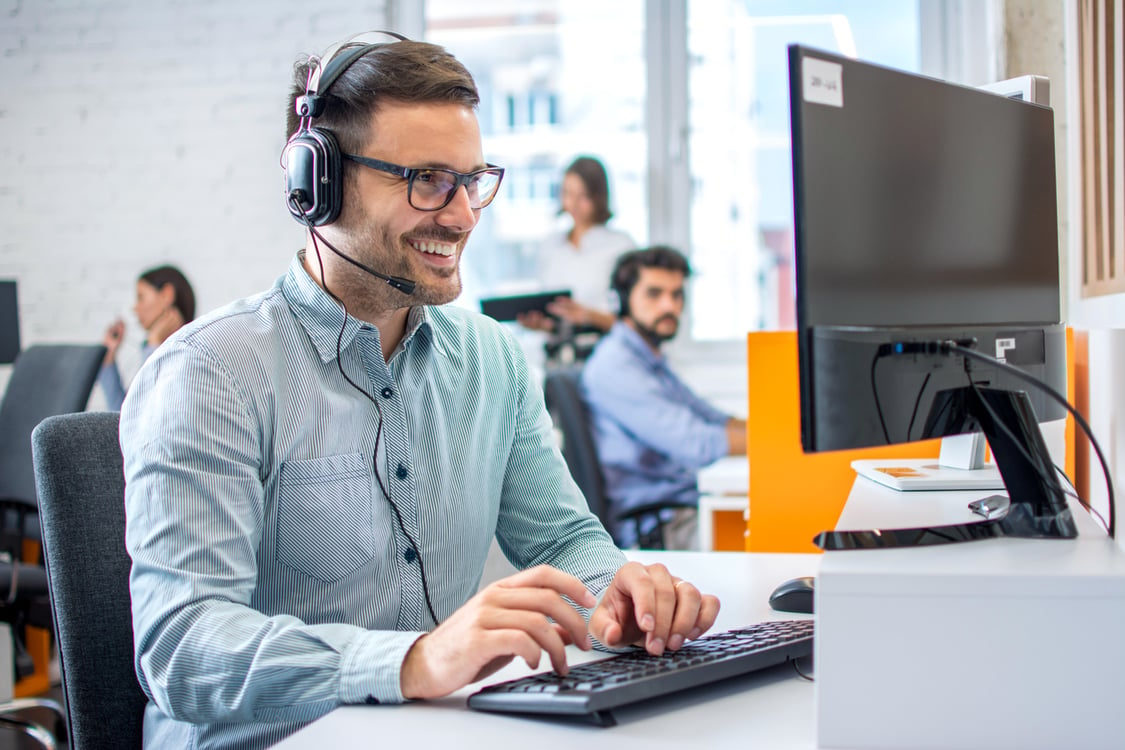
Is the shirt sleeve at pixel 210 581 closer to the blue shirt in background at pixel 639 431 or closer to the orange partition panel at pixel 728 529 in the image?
the orange partition panel at pixel 728 529

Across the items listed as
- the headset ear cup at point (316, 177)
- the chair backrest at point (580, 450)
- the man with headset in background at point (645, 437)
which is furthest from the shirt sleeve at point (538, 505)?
the man with headset in background at point (645, 437)

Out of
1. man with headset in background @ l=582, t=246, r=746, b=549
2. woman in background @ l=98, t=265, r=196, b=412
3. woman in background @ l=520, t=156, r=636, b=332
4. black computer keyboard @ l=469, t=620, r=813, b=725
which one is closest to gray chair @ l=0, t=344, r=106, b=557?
woman in background @ l=98, t=265, r=196, b=412

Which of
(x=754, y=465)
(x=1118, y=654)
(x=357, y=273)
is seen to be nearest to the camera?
(x=1118, y=654)

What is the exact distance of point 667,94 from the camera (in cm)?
416

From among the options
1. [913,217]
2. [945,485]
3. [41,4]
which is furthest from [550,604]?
[41,4]

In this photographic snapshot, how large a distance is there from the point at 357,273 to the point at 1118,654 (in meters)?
0.83

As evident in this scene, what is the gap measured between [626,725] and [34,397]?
2.68 meters

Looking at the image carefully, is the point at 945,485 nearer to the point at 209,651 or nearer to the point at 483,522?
the point at 483,522

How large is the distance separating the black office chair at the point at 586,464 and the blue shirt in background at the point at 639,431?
142mm

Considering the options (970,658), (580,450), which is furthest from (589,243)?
(970,658)

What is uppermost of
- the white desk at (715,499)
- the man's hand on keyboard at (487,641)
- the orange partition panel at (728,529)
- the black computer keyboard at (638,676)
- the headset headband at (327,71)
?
the headset headband at (327,71)

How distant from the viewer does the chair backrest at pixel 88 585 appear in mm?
952

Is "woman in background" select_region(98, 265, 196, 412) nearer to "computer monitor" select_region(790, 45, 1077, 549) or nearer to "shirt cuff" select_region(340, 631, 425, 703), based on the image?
"shirt cuff" select_region(340, 631, 425, 703)

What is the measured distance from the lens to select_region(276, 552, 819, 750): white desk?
687 millimetres
